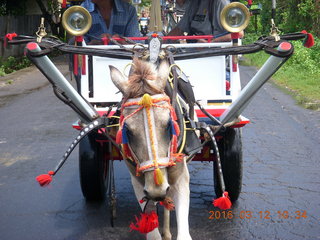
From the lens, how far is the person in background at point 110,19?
6.47 meters

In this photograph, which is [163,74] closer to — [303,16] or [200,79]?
[200,79]

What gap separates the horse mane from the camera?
370 centimetres

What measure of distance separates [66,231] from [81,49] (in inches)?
72.2

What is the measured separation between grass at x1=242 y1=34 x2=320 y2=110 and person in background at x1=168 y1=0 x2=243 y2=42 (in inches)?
217

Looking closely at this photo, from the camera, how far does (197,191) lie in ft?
20.7

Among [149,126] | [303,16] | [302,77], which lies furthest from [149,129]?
[303,16]

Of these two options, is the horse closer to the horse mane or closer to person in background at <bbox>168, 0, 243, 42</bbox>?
the horse mane

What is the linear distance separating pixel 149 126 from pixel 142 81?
370 millimetres

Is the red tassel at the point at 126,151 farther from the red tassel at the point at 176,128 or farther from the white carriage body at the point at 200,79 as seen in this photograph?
the white carriage body at the point at 200,79

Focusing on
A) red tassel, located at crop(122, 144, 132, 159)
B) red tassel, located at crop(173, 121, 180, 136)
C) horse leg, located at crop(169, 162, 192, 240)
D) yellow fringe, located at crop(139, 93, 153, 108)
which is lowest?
horse leg, located at crop(169, 162, 192, 240)

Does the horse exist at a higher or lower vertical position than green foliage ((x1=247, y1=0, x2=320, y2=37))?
lower

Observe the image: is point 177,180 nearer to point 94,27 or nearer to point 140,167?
point 140,167

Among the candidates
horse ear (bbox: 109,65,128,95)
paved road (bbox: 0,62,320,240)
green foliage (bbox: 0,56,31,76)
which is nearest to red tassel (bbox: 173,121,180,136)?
horse ear (bbox: 109,65,128,95)

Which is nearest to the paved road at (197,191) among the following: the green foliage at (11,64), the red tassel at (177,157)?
the red tassel at (177,157)
